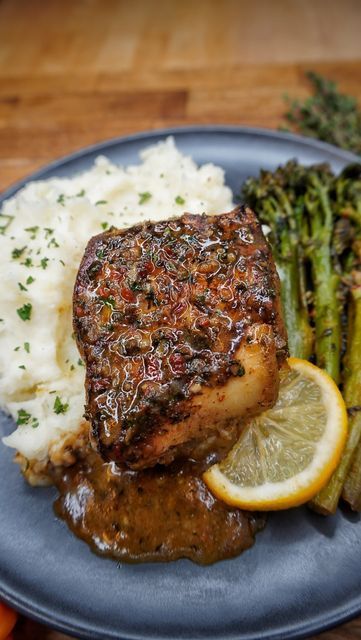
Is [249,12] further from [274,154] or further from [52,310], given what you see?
[52,310]

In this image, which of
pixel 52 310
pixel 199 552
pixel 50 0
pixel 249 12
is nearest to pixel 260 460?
pixel 199 552

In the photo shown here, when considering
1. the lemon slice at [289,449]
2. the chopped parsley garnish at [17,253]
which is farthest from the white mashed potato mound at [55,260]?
the lemon slice at [289,449]

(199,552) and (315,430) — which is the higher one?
(315,430)

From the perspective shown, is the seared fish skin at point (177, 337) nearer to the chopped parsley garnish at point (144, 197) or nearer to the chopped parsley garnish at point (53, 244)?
the chopped parsley garnish at point (53, 244)

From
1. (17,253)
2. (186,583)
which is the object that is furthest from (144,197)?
(186,583)

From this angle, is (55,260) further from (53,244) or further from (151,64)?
(151,64)
